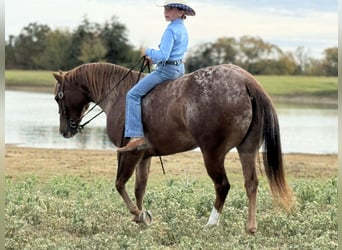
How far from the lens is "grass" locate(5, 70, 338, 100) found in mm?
32188

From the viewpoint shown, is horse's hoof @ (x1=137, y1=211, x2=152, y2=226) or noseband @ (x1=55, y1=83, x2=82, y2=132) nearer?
horse's hoof @ (x1=137, y1=211, x2=152, y2=226)

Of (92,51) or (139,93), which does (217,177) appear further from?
(92,51)

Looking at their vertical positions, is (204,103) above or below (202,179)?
above

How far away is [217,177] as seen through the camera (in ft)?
19.6

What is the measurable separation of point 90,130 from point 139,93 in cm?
1255

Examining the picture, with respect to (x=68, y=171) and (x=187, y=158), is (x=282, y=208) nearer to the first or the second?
(x=68, y=171)

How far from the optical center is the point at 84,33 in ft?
137

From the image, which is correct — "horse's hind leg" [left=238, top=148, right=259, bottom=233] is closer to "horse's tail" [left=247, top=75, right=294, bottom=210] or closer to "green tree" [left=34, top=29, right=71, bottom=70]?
"horse's tail" [left=247, top=75, right=294, bottom=210]

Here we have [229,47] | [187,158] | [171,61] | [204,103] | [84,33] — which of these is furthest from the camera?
[84,33]

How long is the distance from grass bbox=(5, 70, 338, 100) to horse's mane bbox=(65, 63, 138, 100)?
23.2m

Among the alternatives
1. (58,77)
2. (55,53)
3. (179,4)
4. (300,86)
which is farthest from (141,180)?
(55,53)

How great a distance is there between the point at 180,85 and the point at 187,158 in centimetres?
685

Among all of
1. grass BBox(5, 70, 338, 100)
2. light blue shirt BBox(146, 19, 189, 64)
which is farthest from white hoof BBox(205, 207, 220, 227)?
grass BBox(5, 70, 338, 100)

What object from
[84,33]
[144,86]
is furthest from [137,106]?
[84,33]
